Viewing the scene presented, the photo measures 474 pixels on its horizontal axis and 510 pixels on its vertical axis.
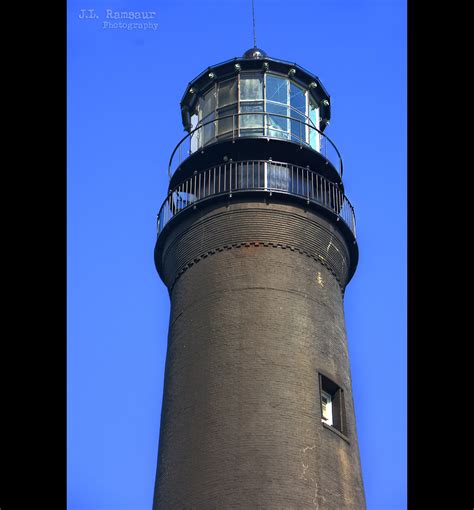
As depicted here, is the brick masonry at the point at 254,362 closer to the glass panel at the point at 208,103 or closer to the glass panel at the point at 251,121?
the glass panel at the point at 251,121

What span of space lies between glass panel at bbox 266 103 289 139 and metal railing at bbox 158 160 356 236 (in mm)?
1246

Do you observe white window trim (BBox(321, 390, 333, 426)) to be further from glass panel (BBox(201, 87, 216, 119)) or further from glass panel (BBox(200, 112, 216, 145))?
glass panel (BBox(201, 87, 216, 119))

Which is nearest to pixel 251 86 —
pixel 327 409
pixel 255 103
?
pixel 255 103

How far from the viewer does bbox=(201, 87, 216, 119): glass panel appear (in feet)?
84.6

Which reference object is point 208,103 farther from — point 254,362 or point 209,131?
point 254,362

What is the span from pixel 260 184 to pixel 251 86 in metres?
3.30

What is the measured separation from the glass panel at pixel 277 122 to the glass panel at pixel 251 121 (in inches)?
7.7

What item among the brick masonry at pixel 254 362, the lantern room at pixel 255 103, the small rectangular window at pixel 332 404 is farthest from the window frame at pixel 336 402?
the lantern room at pixel 255 103

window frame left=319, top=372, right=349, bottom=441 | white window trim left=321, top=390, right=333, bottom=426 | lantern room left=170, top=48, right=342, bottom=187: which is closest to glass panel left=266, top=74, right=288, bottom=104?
lantern room left=170, top=48, right=342, bottom=187

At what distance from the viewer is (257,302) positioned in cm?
2116
